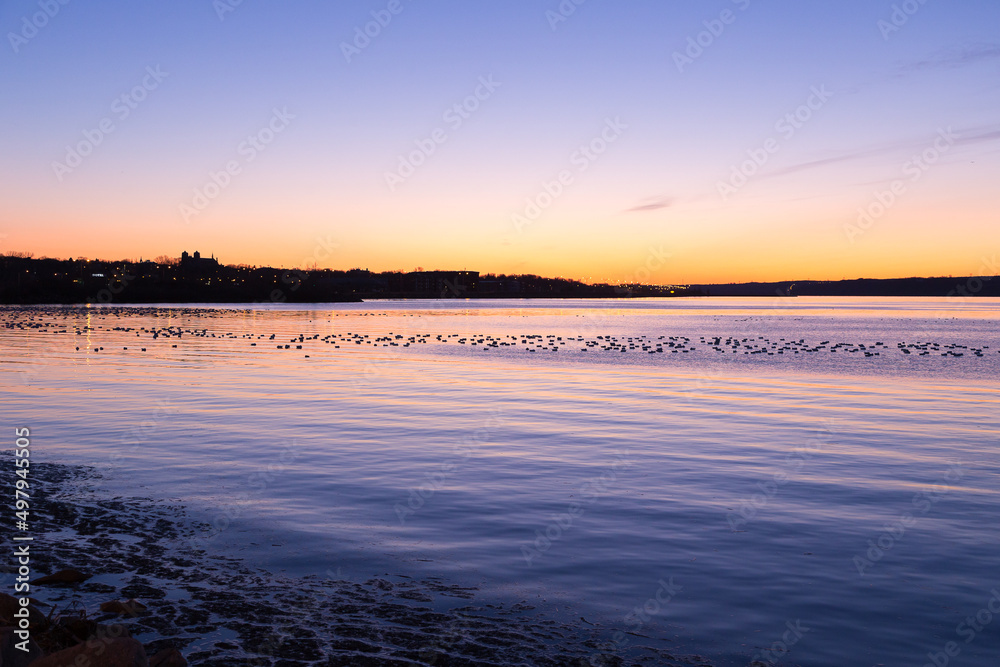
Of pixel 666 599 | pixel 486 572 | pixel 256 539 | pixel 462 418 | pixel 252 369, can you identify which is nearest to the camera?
pixel 666 599

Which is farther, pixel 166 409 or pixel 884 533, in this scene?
pixel 166 409

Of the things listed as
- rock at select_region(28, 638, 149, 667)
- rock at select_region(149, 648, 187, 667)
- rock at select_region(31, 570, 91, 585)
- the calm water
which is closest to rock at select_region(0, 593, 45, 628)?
rock at select_region(149, 648, 187, 667)

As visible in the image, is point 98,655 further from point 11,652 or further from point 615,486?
point 615,486

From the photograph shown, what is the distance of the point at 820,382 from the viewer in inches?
1329

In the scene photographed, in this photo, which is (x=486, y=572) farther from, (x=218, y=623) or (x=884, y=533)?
(x=884, y=533)

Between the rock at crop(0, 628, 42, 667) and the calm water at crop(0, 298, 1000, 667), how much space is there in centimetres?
382

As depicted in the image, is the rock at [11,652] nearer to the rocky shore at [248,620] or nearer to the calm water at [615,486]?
the rocky shore at [248,620]

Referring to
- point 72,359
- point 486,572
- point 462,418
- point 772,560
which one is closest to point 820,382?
point 462,418

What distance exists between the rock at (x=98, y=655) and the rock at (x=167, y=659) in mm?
661

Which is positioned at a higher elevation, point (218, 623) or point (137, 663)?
point (137, 663)

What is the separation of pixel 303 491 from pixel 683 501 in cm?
679

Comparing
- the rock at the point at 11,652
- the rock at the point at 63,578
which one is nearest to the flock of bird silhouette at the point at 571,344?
the rock at the point at 63,578

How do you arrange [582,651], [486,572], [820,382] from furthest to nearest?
1. [820,382]
2. [486,572]
3. [582,651]

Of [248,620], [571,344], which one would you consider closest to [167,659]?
[248,620]
